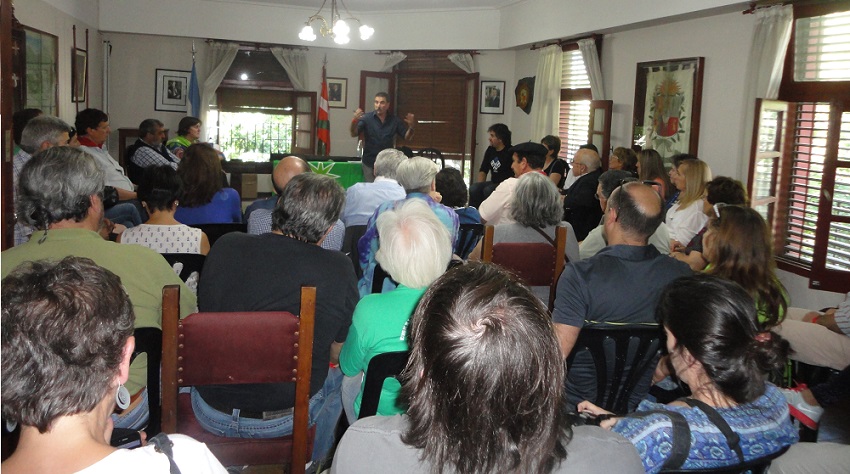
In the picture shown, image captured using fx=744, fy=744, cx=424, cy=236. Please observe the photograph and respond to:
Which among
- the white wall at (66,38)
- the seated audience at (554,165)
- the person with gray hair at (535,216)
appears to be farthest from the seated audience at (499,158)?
the white wall at (66,38)

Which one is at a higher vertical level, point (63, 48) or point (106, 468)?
point (63, 48)

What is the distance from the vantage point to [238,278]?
2.50 meters

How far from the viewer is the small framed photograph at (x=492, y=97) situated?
37.0 feet

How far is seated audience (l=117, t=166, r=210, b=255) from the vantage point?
3.40 m

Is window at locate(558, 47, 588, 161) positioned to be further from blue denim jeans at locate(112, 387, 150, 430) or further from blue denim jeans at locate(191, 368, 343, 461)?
blue denim jeans at locate(112, 387, 150, 430)

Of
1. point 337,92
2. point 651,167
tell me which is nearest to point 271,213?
point 651,167

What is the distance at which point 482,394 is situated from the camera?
1.20m

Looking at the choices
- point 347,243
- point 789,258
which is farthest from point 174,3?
point 789,258

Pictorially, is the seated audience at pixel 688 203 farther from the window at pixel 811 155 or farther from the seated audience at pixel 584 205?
the seated audience at pixel 584 205

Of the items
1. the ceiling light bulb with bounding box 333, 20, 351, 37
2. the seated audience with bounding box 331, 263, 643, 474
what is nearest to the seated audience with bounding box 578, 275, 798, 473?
the seated audience with bounding box 331, 263, 643, 474

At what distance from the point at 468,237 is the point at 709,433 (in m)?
2.82

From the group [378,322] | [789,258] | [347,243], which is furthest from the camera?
[789,258]

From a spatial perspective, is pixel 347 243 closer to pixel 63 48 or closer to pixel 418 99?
pixel 63 48

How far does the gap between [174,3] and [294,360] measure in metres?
9.91
